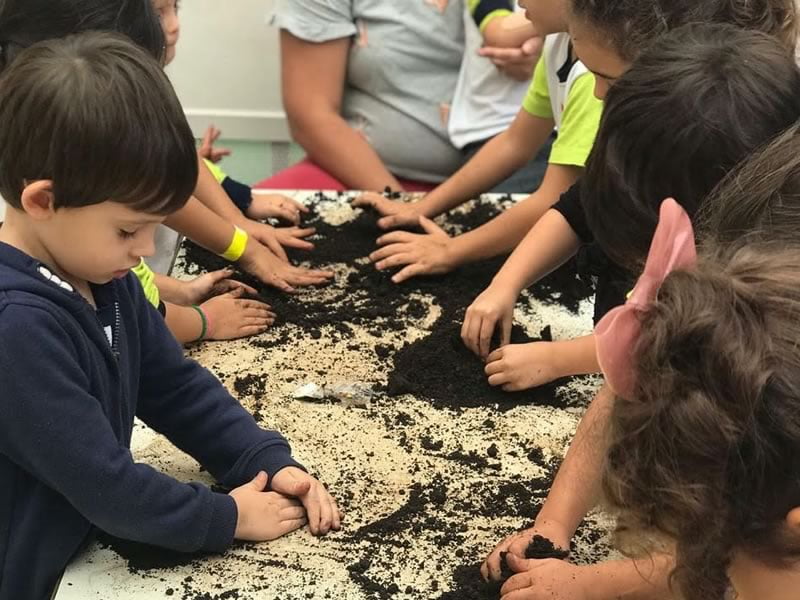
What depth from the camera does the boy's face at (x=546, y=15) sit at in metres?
1.24

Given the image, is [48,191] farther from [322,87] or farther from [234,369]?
[322,87]

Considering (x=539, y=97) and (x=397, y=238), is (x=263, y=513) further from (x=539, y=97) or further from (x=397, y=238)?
(x=539, y=97)

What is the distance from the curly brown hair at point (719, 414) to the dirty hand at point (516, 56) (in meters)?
1.18

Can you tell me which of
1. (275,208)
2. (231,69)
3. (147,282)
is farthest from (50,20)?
(231,69)

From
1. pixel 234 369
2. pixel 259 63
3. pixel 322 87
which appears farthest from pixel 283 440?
pixel 259 63

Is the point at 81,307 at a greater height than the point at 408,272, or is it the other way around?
the point at 81,307

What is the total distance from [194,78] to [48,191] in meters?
1.73

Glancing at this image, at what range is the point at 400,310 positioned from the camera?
4.26 ft

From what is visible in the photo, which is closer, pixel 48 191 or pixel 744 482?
pixel 744 482

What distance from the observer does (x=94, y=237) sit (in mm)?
792

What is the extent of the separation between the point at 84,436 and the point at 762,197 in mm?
591

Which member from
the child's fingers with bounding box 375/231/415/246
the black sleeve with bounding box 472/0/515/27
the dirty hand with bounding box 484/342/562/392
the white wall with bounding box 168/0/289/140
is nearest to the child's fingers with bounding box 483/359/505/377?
the dirty hand with bounding box 484/342/562/392

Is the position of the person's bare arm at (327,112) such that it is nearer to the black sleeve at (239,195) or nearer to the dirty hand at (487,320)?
the black sleeve at (239,195)

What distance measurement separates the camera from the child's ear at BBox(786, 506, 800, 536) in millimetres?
569
